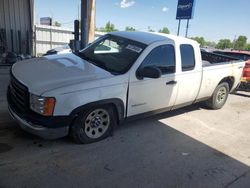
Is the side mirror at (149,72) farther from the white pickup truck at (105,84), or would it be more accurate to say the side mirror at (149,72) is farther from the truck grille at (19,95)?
the truck grille at (19,95)

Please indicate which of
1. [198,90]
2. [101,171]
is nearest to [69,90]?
[101,171]

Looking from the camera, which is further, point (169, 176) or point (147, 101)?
point (147, 101)

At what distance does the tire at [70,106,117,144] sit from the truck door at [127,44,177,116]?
0.40m

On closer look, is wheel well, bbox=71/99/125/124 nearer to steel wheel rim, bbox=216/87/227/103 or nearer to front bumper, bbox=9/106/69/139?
front bumper, bbox=9/106/69/139

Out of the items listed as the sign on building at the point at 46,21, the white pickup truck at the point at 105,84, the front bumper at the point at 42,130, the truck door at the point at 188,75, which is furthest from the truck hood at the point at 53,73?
the sign on building at the point at 46,21

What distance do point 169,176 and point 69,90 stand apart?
6.06 ft

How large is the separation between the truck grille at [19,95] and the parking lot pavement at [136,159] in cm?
60

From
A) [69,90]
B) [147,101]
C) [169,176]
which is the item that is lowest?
[169,176]

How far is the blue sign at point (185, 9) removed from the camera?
10863 mm

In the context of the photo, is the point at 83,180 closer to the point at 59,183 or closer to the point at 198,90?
the point at 59,183

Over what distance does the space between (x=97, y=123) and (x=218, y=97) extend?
383 centimetres

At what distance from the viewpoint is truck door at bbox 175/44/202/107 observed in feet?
17.1

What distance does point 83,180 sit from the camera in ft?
10.9

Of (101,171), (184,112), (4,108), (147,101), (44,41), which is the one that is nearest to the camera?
(101,171)
